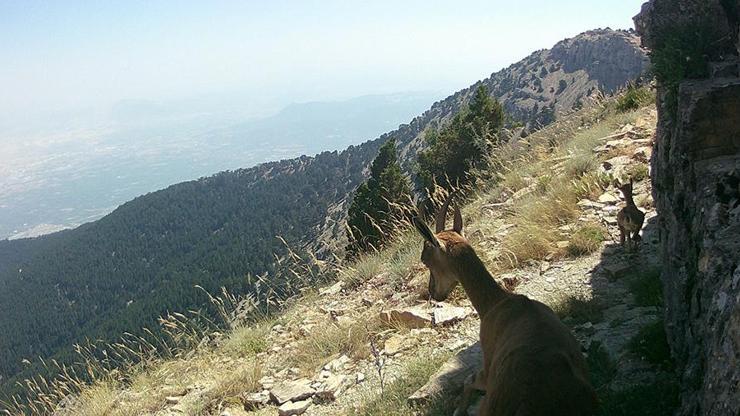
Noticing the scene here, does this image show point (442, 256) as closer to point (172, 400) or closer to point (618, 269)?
point (618, 269)

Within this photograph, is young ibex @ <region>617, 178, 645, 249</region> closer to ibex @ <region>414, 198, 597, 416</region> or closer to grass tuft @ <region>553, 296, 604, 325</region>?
grass tuft @ <region>553, 296, 604, 325</region>

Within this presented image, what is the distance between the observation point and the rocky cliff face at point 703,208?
2324mm

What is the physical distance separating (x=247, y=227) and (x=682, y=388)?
15793 cm

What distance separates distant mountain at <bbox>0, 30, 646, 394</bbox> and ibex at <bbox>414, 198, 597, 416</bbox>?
96.9 meters

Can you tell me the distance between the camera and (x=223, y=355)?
866 cm

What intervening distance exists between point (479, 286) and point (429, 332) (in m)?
2.37

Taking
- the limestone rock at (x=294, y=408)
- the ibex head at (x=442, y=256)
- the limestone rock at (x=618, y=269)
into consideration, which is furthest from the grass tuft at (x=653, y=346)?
the limestone rock at (x=294, y=408)

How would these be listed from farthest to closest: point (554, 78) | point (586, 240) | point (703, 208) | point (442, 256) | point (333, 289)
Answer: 1. point (554, 78)
2. point (333, 289)
3. point (586, 240)
4. point (442, 256)
5. point (703, 208)

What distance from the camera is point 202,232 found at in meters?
169

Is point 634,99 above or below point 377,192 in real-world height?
above

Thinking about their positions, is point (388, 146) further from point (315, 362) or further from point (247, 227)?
point (247, 227)

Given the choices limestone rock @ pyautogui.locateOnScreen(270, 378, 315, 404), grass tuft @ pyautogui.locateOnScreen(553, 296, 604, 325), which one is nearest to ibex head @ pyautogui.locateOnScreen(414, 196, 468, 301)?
grass tuft @ pyautogui.locateOnScreen(553, 296, 604, 325)

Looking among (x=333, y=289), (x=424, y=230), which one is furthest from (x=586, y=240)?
(x=333, y=289)

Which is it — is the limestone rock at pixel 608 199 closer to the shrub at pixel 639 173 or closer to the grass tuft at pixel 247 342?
the shrub at pixel 639 173
